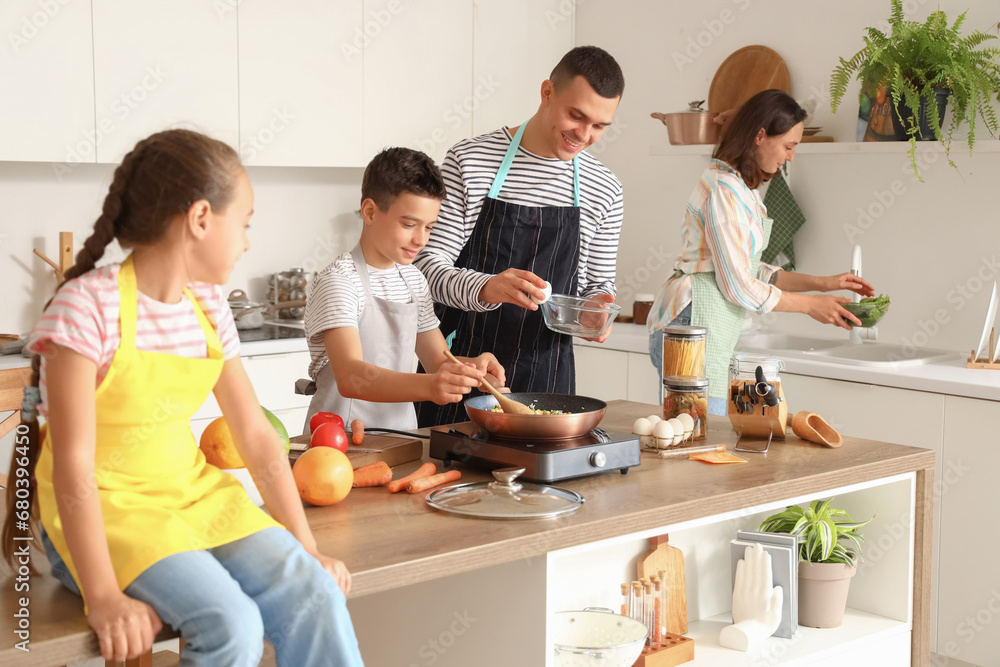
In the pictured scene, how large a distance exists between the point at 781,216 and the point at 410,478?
7.84 ft

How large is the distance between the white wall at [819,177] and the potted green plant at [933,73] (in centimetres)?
16

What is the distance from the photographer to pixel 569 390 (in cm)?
241

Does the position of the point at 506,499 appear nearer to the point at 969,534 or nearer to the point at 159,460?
the point at 159,460

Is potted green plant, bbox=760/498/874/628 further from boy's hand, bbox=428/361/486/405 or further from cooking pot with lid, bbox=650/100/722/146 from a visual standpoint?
cooking pot with lid, bbox=650/100/722/146

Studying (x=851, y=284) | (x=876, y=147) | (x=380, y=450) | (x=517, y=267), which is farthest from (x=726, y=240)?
(x=380, y=450)

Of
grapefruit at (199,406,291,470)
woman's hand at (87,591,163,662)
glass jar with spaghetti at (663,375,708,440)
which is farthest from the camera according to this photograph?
glass jar with spaghetti at (663,375,708,440)

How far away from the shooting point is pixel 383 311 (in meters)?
1.93

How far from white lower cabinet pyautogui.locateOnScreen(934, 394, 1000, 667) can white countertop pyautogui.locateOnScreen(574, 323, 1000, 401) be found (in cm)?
3

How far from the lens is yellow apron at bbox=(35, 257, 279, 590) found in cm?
102

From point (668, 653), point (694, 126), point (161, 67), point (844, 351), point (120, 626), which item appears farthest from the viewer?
point (694, 126)

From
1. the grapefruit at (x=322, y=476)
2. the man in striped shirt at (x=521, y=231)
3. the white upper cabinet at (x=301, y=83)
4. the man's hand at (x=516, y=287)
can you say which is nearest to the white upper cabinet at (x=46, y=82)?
the white upper cabinet at (x=301, y=83)

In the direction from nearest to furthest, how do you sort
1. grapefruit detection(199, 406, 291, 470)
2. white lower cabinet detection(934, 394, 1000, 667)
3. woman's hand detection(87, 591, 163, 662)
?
woman's hand detection(87, 591, 163, 662), grapefruit detection(199, 406, 291, 470), white lower cabinet detection(934, 394, 1000, 667)

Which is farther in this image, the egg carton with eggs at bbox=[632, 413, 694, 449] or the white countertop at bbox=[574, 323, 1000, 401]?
the white countertop at bbox=[574, 323, 1000, 401]

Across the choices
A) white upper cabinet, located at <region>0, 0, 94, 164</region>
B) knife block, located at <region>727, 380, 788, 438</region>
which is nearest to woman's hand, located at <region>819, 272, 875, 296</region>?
knife block, located at <region>727, 380, 788, 438</region>
